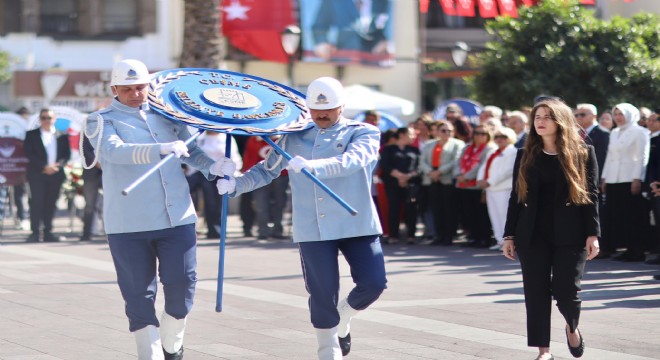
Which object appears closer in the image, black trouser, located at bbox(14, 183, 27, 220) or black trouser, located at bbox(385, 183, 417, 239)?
black trouser, located at bbox(385, 183, 417, 239)

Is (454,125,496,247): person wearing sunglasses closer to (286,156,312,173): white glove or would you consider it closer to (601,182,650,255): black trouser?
(601,182,650,255): black trouser

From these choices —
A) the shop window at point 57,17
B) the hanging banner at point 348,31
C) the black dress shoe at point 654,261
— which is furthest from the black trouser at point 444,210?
the shop window at point 57,17

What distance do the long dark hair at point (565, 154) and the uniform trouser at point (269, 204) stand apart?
33.8 ft

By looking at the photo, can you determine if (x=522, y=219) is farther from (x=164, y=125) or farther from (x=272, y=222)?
(x=272, y=222)

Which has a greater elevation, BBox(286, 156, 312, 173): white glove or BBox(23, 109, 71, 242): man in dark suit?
BBox(286, 156, 312, 173): white glove

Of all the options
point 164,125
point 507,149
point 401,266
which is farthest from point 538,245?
point 507,149

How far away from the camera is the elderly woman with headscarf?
1409 cm

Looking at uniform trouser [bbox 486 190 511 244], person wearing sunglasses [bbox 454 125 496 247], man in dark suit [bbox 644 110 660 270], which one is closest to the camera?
man in dark suit [bbox 644 110 660 270]

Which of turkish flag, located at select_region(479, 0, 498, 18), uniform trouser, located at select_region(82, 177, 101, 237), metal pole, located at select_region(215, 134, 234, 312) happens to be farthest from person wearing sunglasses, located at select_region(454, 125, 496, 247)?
metal pole, located at select_region(215, 134, 234, 312)

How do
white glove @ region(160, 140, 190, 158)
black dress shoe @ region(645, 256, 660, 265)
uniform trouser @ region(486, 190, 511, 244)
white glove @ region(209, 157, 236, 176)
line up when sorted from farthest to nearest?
uniform trouser @ region(486, 190, 511, 244), black dress shoe @ region(645, 256, 660, 265), white glove @ region(209, 157, 236, 176), white glove @ region(160, 140, 190, 158)

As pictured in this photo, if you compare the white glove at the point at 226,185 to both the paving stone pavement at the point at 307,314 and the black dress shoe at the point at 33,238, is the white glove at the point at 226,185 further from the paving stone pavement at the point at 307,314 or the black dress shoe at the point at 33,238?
the black dress shoe at the point at 33,238

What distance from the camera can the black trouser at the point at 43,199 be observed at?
17.6 m

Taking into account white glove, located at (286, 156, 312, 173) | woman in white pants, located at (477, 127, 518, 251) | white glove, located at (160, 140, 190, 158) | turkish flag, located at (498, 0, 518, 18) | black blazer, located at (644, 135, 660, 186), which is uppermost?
turkish flag, located at (498, 0, 518, 18)

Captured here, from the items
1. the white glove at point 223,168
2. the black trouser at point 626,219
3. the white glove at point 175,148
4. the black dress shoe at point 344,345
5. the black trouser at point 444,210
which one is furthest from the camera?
the black trouser at point 444,210
